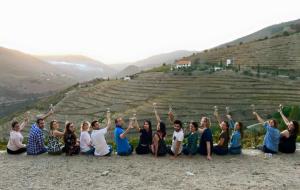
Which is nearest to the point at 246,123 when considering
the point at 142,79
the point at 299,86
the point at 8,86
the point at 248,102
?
the point at 248,102

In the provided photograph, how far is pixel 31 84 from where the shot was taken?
17012 centimetres

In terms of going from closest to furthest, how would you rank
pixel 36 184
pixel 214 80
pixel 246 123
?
pixel 36 184 < pixel 246 123 < pixel 214 80

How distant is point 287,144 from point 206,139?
89.2 inches

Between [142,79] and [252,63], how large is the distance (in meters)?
17.7

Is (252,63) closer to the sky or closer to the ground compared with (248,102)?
closer to the sky

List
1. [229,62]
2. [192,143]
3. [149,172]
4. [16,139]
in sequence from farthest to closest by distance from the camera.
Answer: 1. [229,62]
2. [16,139]
3. [192,143]
4. [149,172]

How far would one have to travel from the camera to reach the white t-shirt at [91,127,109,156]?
37.1 feet

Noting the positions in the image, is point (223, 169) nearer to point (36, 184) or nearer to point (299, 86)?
point (36, 184)

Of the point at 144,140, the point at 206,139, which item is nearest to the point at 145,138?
the point at 144,140

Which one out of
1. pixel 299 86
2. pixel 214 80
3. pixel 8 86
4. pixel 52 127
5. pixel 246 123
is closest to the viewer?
pixel 52 127

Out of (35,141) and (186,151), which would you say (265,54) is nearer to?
(186,151)

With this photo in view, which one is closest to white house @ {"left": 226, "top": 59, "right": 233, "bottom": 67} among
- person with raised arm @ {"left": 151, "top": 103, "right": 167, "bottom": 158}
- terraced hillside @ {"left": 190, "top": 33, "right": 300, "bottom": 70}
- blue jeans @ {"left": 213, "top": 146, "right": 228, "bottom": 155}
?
terraced hillside @ {"left": 190, "top": 33, "right": 300, "bottom": 70}

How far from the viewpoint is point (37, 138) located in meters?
11.6

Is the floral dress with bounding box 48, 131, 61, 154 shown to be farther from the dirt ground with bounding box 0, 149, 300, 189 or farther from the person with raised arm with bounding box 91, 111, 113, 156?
the person with raised arm with bounding box 91, 111, 113, 156
